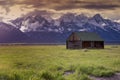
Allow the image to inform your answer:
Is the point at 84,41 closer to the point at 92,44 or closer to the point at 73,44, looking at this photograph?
the point at 92,44

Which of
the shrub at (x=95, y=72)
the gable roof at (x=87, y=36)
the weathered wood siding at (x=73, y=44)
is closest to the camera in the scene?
the shrub at (x=95, y=72)

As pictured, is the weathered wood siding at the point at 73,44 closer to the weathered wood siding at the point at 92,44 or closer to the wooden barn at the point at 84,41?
the wooden barn at the point at 84,41

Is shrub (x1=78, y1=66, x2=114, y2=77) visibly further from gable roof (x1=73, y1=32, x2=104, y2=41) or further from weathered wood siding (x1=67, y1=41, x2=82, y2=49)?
gable roof (x1=73, y1=32, x2=104, y2=41)

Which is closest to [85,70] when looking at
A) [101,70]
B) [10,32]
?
[101,70]

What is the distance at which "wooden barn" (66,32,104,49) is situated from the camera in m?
55.0

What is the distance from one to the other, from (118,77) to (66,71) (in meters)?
2.59

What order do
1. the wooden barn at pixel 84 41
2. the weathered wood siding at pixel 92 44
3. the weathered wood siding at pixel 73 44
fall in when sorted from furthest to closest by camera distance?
1. the weathered wood siding at pixel 73 44
2. the wooden barn at pixel 84 41
3. the weathered wood siding at pixel 92 44

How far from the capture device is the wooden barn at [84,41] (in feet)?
180

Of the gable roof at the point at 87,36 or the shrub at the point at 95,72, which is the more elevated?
the shrub at the point at 95,72

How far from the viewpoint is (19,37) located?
540 ft

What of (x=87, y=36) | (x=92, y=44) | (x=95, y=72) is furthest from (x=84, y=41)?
(x=95, y=72)

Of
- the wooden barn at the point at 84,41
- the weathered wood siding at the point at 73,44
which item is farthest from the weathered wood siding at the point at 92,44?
the weathered wood siding at the point at 73,44

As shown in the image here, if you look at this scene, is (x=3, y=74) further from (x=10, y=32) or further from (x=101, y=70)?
(x=10, y=32)

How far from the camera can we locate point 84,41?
55.5 meters
